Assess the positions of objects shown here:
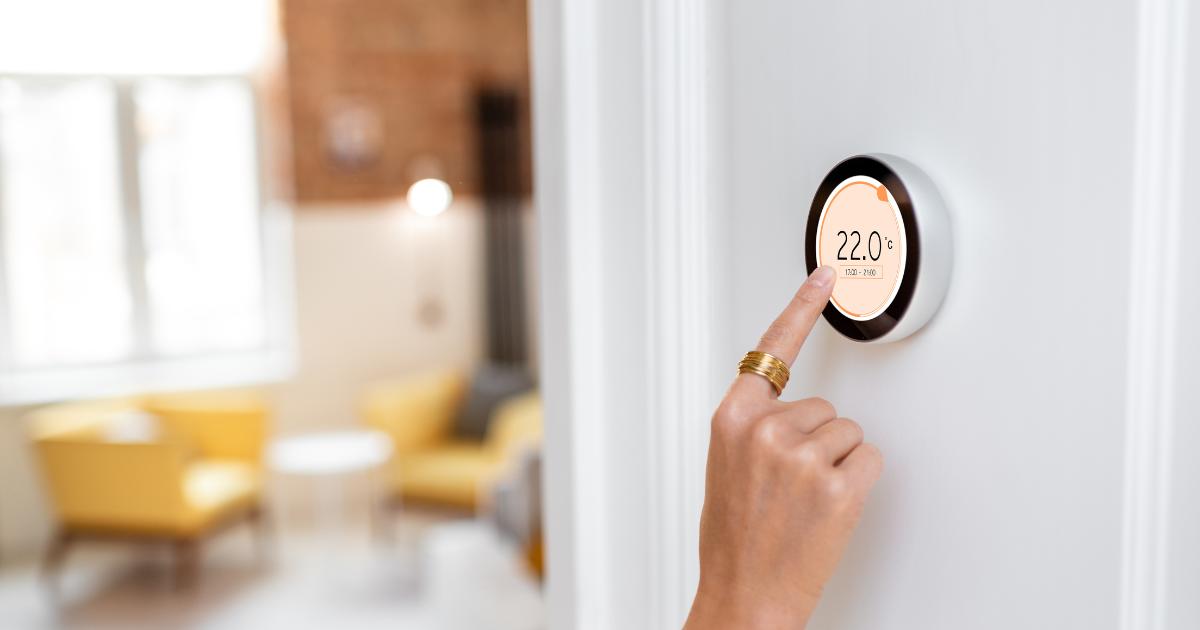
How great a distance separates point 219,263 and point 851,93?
5344mm

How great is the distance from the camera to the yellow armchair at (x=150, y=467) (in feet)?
13.6

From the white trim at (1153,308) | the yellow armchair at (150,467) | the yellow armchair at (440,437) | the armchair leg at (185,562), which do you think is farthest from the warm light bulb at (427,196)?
the white trim at (1153,308)

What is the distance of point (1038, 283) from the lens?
15.3 inches

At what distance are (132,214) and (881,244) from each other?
5302mm

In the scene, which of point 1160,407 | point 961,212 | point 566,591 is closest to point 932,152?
point 961,212

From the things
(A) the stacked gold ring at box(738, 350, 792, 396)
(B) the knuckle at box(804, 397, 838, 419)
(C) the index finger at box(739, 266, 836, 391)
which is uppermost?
(C) the index finger at box(739, 266, 836, 391)

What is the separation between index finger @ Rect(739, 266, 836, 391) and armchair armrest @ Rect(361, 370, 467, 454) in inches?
184

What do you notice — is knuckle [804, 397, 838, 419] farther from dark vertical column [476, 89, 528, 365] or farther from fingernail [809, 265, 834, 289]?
dark vertical column [476, 89, 528, 365]

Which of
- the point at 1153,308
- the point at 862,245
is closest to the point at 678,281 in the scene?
the point at 862,245

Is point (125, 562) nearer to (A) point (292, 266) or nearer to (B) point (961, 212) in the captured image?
(A) point (292, 266)

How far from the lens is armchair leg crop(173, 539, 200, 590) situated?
14.2 feet

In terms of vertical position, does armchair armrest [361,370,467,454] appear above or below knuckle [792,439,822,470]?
below

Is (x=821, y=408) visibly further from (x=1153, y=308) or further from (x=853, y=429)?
(x=1153, y=308)

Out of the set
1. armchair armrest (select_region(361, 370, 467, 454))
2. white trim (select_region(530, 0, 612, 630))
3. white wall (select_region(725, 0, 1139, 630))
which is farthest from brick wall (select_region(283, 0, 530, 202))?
white wall (select_region(725, 0, 1139, 630))
